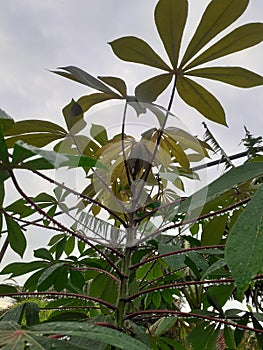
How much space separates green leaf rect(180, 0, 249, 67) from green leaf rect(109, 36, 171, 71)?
0.06m

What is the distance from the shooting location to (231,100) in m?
1.19

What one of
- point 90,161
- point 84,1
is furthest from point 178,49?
point 84,1

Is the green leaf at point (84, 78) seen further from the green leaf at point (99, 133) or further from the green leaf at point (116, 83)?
the green leaf at point (99, 133)

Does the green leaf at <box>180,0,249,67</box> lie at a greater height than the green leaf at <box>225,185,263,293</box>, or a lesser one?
greater

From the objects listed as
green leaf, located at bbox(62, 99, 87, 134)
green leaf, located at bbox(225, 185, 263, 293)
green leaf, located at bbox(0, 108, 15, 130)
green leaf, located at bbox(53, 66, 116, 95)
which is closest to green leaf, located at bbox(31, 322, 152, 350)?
green leaf, located at bbox(225, 185, 263, 293)

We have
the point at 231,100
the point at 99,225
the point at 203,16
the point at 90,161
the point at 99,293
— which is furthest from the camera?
the point at 231,100

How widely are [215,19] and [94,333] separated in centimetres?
51

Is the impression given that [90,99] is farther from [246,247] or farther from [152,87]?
[246,247]

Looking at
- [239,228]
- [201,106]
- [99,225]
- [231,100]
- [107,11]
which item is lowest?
[239,228]

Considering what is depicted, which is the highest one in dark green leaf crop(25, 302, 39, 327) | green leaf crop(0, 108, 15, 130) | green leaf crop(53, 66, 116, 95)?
green leaf crop(53, 66, 116, 95)

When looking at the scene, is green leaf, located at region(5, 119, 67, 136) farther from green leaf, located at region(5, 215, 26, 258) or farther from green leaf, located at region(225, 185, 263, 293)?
green leaf, located at region(225, 185, 263, 293)

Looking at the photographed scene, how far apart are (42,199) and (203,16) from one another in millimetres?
467

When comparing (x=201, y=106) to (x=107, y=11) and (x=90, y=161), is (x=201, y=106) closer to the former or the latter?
(x=90, y=161)

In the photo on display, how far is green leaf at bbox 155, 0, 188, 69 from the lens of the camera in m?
0.63
